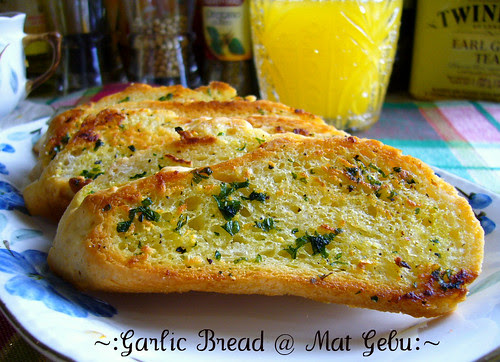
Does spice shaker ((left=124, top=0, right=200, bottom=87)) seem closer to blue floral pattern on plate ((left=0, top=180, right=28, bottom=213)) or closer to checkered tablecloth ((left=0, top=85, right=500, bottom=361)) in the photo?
checkered tablecloth ((left=0, top=85, right=500, bottom=361))

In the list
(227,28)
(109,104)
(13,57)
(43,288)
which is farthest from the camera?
(227,28)

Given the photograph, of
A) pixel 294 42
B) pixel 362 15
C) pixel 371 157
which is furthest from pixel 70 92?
pixel 371 157

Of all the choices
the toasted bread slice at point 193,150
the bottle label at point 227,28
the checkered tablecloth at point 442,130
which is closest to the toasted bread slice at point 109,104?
the toasted bread slice at point 193,150

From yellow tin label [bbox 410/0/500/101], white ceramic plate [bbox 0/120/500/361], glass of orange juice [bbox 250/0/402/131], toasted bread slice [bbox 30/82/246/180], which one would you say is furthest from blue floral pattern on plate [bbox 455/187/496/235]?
yellow tin label [bbox 410/0/500/101]

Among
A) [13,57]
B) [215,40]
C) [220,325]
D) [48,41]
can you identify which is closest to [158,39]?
[215,40]

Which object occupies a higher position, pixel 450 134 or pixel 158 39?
pixel 158 39

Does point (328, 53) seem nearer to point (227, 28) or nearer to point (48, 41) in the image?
point (227, 28)
